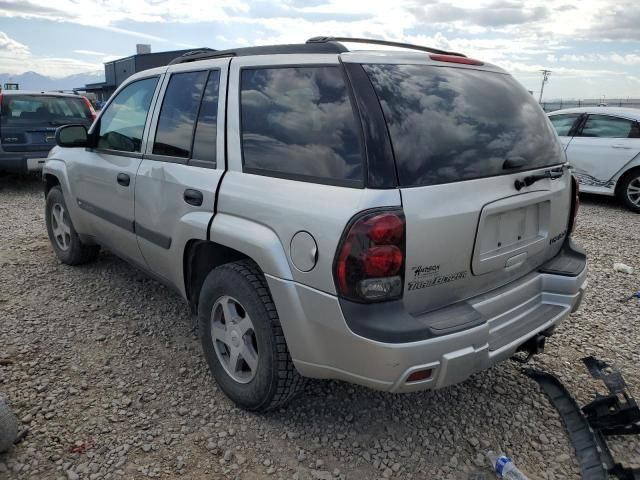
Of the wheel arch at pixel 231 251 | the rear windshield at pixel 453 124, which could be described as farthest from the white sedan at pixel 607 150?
the wheel arch at pixel 231 251

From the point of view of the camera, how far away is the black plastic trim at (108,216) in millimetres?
3391

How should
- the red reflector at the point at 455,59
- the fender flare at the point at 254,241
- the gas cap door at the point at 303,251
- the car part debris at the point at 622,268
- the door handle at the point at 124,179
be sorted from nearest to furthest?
1. the gas cap door at the point at 303,251
2. the fender flare at the point at 254,241
3. the red reflector at the point at 455,59
4. the door handle at the point at 124,179
5. the car part debris at the point at 622,268

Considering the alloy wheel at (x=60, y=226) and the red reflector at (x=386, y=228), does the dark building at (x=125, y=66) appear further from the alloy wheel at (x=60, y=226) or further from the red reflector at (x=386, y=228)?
the red reflector at (x=386, y=228)

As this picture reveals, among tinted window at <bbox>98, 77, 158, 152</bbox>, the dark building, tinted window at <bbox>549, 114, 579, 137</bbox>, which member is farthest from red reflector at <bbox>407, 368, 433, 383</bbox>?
the dark building

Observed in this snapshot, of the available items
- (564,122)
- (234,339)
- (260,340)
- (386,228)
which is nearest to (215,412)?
(234,339)

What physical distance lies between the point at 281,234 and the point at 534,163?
4.36 ft

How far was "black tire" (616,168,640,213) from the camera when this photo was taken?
24.6 ft

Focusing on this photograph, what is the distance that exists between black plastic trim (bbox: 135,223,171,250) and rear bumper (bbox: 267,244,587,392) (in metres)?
1.03

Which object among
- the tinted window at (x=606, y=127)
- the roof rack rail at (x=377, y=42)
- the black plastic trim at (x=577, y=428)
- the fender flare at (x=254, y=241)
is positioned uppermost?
the roof rack rail at (x=377, y=42)

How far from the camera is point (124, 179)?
3.34m

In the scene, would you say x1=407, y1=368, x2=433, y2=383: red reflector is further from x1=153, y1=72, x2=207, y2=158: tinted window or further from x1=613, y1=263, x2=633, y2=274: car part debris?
x1=613, y1=263, x2=633, y2=274: car part debris

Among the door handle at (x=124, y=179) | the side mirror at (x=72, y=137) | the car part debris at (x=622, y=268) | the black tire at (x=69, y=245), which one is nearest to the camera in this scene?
the door handle at (x=124, y=179)

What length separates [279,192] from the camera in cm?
222

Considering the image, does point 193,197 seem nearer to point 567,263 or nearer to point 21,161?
point 567,263
